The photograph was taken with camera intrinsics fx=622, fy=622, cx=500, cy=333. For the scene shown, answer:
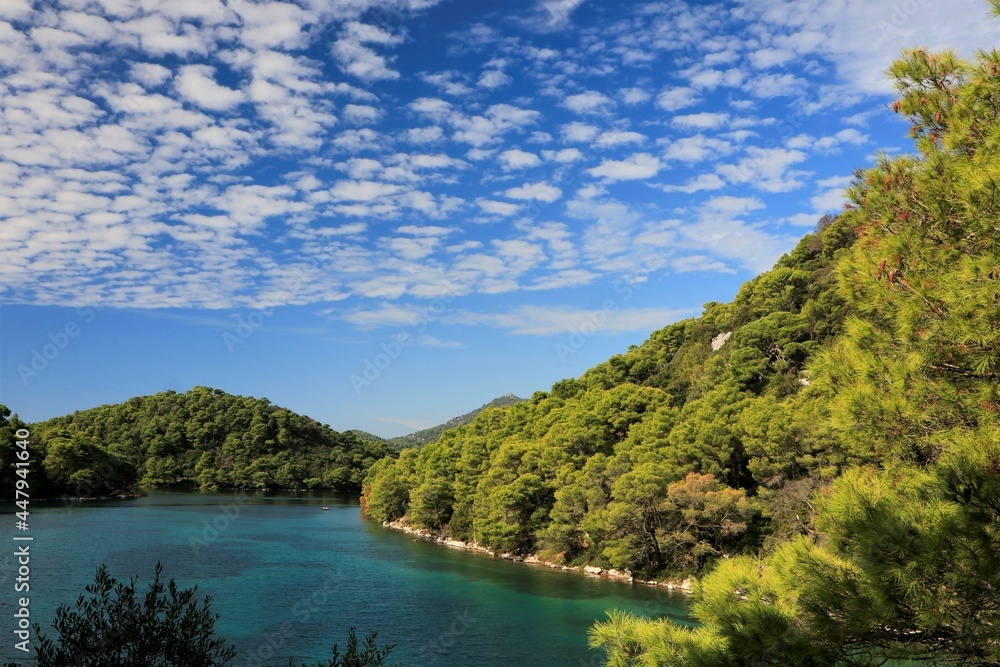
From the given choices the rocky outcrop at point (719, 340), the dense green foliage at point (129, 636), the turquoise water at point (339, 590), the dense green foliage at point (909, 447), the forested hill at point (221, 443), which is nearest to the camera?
the dense green foliage at point (909, 447)

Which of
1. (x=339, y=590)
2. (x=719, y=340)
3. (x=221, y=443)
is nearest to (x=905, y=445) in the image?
(x=339, y=590)

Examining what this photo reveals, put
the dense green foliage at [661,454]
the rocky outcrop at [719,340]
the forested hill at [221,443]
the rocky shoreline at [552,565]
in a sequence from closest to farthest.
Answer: the dense green foliage at [661,454]
the rocky shoreline at [552,565]
the rocky outcrop at [719,340]
the forested hill at [221,443]

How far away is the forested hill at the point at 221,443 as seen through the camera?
9000cm

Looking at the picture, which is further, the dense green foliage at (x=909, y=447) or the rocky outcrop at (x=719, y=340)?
the rocky outcrop at (x=719, y=340)

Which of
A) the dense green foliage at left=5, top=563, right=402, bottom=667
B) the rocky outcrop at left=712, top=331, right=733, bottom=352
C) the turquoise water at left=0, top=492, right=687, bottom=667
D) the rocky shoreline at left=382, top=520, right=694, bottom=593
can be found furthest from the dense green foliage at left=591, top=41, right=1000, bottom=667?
the rocky outcrop at left=712, top=331, right=733, bottom=352

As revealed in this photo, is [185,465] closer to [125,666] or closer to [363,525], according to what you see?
[363,525]

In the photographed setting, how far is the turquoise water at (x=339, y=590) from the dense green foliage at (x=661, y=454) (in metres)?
2.86

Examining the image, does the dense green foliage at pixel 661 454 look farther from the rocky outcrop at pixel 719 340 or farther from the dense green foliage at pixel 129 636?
the dense green foliage at pixel 129 636

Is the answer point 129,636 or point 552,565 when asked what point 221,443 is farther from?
point 129,636

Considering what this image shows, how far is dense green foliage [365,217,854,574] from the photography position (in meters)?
27.7

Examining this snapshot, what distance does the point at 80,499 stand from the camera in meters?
61.3

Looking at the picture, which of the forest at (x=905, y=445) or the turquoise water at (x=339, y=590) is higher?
the forest at (x=905, y=445)

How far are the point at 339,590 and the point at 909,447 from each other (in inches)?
1038

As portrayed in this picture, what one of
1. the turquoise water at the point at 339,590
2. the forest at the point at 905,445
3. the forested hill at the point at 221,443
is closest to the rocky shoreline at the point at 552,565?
the turquoise water at the point at 339,590
